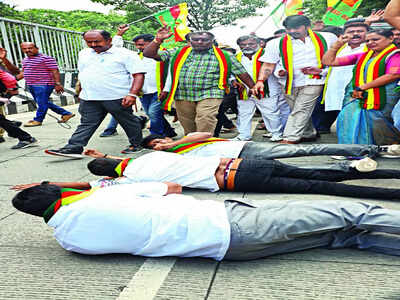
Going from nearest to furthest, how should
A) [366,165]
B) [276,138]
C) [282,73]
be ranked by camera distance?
[366,165] < [282,73] < [276,138]

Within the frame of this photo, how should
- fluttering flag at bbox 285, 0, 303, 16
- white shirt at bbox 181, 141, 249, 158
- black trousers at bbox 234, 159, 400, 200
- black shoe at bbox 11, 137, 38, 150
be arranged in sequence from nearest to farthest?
1. black trousers at bbox 234, 159, 400, 200
2. white shirt at bbox 181, 141, 249, 158
3. black shoe at bbox 11, 137, 38, 150
4. fluttering flag at bbox 285, 0, 303, 16

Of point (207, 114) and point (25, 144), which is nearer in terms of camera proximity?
point (207, 114)

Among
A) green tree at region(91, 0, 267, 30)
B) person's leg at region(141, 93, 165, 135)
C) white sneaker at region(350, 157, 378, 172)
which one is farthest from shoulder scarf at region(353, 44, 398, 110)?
green tree at region(91, 0, 267, 30)

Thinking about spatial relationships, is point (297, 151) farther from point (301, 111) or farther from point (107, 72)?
point (107, 72)

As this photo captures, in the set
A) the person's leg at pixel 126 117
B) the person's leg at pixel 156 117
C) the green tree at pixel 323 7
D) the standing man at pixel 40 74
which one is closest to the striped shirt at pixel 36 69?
the standing man at pixel 40 74

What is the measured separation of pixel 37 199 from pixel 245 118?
4.44 metres

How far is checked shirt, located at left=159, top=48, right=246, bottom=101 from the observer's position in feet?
17.0

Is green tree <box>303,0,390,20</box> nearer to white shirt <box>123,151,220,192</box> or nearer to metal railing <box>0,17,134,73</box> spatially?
metal railing <box>0,17,134,73</box>

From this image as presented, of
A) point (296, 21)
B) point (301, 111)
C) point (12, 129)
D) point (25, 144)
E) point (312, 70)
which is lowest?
point (25, 144)

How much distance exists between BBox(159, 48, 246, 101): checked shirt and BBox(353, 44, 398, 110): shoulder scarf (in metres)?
1.83

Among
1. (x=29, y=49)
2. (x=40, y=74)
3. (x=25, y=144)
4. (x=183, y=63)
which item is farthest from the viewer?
(x=40, y=74)

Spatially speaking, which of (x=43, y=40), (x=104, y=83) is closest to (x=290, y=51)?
(x=104, y=83)

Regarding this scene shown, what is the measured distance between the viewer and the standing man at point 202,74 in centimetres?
520

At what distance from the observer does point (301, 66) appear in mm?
5566
